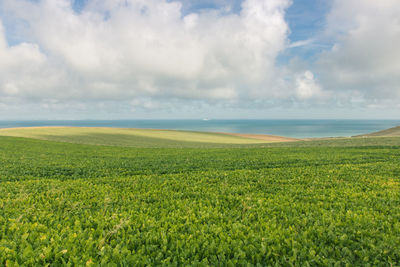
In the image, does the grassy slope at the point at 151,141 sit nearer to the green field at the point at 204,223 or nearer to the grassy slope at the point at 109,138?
the grassy slope at the point at 109,138

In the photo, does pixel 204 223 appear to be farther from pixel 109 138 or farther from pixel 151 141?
pixel 109 138

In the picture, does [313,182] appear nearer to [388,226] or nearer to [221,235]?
[388,226]

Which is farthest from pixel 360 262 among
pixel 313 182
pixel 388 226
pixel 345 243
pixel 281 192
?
pixel 313 182

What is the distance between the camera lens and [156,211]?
6355mm

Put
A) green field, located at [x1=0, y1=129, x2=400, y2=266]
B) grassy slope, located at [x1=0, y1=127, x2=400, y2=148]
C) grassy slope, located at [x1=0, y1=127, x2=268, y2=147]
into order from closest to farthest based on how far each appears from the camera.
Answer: green field, located at [x1=0, y1=129, x2=400, y2=266], grassy slope, located at [x1=0, y1=127, x2=400, y2=148], grassy slope, located at [x1=0, y1=127, x2=268, y2=147]

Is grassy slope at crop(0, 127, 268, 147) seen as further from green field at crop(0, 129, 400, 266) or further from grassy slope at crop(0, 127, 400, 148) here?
green field at crop(0, 129, 400, 266)

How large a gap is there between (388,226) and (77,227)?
7.72m

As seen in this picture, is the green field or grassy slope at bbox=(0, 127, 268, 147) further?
grassy slope at bbox=(0, 127, 268, 147)

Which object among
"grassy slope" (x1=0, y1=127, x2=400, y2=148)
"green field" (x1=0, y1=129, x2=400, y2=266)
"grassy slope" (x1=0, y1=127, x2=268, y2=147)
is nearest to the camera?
"green field" (x1=0, y1=129, x2=400, y2=266)

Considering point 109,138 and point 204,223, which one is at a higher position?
point 204,223

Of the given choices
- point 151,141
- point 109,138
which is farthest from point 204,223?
point 109,138

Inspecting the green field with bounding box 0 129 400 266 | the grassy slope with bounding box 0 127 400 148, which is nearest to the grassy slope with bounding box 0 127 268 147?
the grassy slope with bounding box 0 127 400 148

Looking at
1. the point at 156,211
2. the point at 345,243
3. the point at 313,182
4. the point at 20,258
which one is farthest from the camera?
the point at 313,182

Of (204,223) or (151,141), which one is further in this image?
(151,141)
